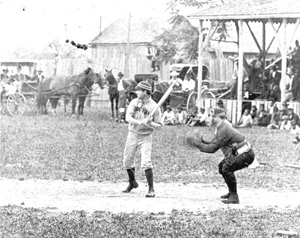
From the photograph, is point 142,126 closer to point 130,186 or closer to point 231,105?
point 130,186

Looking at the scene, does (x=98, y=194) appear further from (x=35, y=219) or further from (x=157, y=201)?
(x=35, y=219)

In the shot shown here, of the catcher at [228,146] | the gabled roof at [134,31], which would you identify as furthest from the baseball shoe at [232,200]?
the gabled roof at [134,31]

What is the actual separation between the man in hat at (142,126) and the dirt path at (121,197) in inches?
17.7

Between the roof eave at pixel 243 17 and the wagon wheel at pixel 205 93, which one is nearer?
the roof eave at pixel 243 17

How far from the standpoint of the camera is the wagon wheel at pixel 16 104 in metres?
28.8

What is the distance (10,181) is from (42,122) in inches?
516

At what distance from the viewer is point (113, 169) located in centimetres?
1420

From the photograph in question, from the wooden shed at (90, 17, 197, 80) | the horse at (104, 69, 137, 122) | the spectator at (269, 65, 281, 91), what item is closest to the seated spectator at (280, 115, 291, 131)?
the spectator at (269, 65, 281, 91)

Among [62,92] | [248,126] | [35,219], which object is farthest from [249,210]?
[62,92]

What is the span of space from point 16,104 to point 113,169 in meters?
15.3

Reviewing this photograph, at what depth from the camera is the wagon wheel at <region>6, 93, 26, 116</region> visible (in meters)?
28.8

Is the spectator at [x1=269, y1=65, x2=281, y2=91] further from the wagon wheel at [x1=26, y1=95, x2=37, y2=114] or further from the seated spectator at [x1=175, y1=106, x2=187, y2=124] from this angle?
the wagon wheel at [x1=26, y1=95, x2=37, y2=114]

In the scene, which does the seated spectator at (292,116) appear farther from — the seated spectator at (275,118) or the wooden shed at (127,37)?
the wooden shed at (127,37)

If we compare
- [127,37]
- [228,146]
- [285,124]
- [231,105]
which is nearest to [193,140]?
[228,146]
